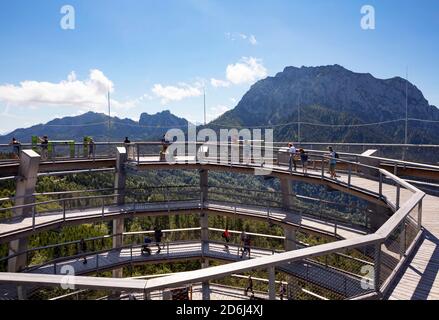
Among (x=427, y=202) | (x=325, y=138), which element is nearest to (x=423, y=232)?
(x=427, y=202)

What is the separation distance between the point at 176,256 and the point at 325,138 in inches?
7437

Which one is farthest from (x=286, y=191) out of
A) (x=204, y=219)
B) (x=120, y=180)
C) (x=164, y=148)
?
(x=120, y=180)

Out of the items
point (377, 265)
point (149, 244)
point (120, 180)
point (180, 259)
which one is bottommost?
point (180, 259)

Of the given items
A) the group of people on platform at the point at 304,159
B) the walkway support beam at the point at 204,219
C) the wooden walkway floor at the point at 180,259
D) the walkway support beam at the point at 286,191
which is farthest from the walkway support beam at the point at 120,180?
the group of people on platform at the point at 304,159

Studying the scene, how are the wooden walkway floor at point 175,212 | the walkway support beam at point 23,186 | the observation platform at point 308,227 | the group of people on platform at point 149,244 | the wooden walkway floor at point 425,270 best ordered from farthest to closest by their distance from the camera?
the group of people on platform at point 149,244 → the walkway support beam at point 23,186 → the wooden walkway floor at point 175,212 → the wooden walkway floor at point 425,270 → the observation platform at point 308,227

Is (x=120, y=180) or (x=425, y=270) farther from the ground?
(x=120, y=180)

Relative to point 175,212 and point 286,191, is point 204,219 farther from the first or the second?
point 286,191

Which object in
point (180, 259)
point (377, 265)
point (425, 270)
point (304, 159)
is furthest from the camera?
point (180, 259)

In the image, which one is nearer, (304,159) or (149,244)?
(304,159)

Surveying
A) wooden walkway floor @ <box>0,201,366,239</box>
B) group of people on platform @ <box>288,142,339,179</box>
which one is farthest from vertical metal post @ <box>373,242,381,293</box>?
group of people on platform @ <box>288,142,339,179</box>

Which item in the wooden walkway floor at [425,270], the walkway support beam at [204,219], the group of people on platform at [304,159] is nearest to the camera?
the wooden walkway floor at [425,270]

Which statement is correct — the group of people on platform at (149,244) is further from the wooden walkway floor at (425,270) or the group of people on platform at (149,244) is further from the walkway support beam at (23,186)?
the wooden walkway floor at (425,270)

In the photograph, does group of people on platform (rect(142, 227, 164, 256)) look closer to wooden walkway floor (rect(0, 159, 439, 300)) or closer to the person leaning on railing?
the person leaning on railing
